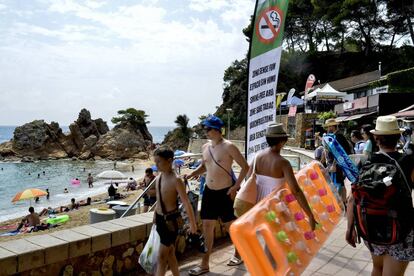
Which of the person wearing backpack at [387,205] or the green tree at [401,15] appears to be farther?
the green tree at [401,15]

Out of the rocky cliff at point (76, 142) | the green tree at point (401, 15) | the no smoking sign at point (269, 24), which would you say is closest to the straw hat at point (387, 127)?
the no smoking sign at point (269, 24)

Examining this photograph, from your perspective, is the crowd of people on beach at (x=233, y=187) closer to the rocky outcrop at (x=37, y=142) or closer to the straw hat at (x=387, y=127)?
the straw hat at (x=387, y=127)

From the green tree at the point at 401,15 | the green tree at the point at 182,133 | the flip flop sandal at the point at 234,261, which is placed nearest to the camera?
the flip flop sandal at the point at 234,261

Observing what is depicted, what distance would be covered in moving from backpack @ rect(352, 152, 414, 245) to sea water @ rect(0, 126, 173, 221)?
26567 mm

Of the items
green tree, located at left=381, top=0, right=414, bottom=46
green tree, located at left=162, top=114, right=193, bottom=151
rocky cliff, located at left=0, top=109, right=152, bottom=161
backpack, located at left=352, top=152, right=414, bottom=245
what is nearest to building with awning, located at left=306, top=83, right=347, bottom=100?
green tree, located at left=381, top=0, right=414, bottom=46

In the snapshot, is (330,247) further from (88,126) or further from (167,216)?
(88,126)

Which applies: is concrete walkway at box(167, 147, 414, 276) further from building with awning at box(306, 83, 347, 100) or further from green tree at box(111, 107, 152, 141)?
green tree at box(111, 107, 152, 141)

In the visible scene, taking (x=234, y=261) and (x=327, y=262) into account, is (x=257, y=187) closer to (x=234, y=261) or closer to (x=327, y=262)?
(x=234, y=261)

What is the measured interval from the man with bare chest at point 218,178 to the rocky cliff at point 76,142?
71.9m

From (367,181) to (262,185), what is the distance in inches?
48.9

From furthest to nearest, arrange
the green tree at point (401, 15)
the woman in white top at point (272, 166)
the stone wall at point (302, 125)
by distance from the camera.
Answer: the green tree at point (401, 15), the stone wall at point (302, 125), the woman in white top at point (272, 166)

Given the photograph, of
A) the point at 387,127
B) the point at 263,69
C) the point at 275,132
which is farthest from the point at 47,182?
the point at 387,127

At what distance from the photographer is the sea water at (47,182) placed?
30.9 m

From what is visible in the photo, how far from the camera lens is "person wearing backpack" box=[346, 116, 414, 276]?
2580 millimetres
